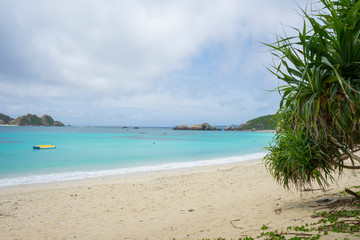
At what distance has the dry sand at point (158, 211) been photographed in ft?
18.7

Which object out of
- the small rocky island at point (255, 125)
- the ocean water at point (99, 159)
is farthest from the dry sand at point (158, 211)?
the small rocky island at point (255, 125)

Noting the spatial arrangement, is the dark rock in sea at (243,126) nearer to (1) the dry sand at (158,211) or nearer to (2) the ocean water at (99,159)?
(2) the ocean water at (99,159)

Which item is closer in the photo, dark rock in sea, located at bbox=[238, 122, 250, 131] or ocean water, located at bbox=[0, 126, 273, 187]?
ocean water, located at bbox=[0, 126, 273, 187]

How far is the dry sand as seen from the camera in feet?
18.7

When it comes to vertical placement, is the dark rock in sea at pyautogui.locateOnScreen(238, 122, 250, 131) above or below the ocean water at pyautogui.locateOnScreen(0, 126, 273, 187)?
above

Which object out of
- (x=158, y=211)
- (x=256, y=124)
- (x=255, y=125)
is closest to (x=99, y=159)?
(x=158, y=211)

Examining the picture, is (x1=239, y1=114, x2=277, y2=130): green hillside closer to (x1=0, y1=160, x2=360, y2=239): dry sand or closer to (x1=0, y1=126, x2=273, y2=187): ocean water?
(x1=0, y1=126, x2=273, y2=187): ocean water

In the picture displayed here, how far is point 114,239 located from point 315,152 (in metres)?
4.79

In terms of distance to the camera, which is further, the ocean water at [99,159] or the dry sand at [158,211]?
the ocean water at [99,159]

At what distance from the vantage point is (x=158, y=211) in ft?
25.2

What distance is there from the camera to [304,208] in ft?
19.9

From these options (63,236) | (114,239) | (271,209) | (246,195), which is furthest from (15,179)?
(271,209)

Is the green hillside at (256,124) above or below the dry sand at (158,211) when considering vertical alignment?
above

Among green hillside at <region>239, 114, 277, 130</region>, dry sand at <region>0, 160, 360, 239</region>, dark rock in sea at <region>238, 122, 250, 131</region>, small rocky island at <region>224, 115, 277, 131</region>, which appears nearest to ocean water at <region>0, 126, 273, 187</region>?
dry sand at <region>0, 160, 360, 239</region>
